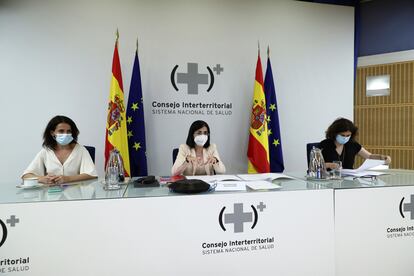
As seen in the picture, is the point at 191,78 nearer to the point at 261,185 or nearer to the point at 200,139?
the point at 200,139

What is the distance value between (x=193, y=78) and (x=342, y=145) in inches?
69.0

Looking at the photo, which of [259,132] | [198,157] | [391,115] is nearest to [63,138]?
[198,157]

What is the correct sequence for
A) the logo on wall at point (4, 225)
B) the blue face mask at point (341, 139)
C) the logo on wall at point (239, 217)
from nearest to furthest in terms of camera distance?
the logo on wall at point (4, 225) → the logo on wall at point (239, 217) → the blue face mask at point (341, 139)

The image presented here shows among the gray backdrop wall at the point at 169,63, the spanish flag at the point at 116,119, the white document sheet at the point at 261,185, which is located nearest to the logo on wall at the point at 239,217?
the white document sheet at the point at 261,185

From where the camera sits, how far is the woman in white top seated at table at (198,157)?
227 cm

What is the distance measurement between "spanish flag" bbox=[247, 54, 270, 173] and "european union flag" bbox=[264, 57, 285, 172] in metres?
0.14

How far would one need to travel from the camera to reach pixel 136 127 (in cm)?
302

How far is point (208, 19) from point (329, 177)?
2354 mm

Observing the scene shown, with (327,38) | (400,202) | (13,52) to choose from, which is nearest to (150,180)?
(400,202)

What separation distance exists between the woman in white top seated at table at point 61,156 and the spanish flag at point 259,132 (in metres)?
1.81

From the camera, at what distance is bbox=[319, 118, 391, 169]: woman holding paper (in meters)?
2.24

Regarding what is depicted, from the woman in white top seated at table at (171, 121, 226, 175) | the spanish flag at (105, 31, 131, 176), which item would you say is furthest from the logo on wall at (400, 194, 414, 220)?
the spanish flag at (105, 31, 131, 176)

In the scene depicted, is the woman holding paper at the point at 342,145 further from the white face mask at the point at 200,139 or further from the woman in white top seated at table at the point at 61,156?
the woman in white top seated at table at the point at 61,156

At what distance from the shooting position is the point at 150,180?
169 cm
